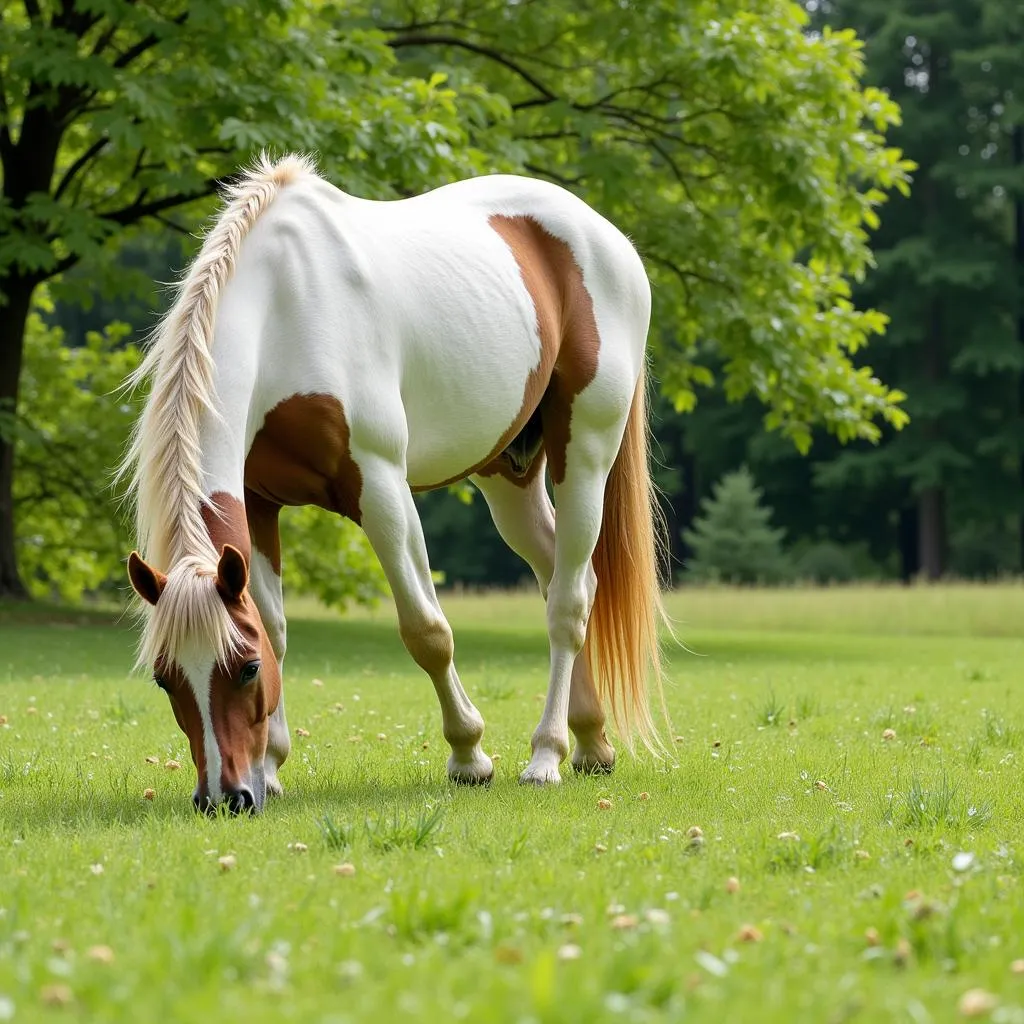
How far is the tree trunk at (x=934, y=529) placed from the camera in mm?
39156

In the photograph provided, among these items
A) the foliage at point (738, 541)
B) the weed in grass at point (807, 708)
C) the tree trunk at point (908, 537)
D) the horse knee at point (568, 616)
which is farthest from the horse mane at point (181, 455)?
the tree trunk at point (908, 537)

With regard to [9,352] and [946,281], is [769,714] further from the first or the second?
[946,281]

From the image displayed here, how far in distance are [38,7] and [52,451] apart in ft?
16.8

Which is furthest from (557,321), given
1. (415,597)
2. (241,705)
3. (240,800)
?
(240,800)

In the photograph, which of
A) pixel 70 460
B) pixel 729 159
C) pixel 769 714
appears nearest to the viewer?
pixel 769 714

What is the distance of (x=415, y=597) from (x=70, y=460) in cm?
1412

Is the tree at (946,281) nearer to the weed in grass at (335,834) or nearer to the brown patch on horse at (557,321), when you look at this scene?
the brown patch on horse at (557,321)

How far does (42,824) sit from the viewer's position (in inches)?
195

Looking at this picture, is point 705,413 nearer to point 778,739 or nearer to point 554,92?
point 554,92

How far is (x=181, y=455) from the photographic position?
16.8ft

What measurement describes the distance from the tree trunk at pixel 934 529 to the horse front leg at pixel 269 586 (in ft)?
114

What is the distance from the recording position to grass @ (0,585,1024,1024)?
9.18 ft

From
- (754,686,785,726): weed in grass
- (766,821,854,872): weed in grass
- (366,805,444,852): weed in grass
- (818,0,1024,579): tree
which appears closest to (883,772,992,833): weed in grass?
(766,821,854,872): weed in grass

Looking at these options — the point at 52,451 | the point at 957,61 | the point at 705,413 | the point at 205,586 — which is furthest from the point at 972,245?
the point at 205,586
